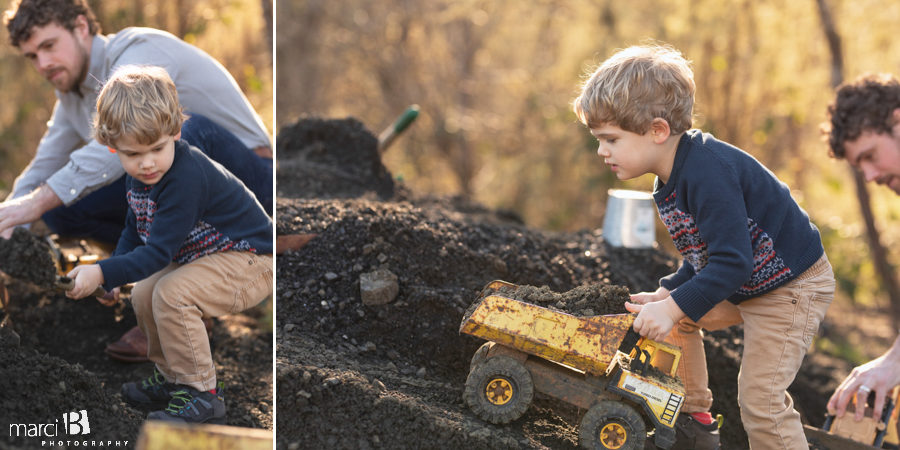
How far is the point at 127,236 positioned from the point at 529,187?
23.3 ft

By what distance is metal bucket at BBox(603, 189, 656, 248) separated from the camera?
4.54 metres

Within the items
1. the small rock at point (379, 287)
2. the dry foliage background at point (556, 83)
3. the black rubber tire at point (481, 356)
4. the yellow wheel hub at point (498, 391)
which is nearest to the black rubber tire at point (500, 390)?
the yellow wheel hub at point (498, 391)

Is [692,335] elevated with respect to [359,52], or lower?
lower

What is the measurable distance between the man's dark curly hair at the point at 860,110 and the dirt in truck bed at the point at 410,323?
3.71ft

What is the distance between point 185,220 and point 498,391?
1291 mm

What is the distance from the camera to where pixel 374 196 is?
4.67m

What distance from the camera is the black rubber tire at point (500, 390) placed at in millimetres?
2463

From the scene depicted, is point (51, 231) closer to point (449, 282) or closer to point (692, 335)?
point (449, 282)

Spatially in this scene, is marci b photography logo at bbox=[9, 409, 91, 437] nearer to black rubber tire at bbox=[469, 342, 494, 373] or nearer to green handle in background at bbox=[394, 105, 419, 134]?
black rubber tire at bbox=[469, 342, 494, 373]

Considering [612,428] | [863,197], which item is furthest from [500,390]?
[863,197]

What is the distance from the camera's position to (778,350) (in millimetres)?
2637

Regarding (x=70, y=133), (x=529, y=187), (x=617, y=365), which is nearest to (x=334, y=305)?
(x=617, y=365)

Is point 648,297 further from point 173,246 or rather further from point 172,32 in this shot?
point 172,32

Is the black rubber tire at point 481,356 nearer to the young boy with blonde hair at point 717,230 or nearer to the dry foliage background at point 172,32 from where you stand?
the young boy with blonde hair at point 717,230
